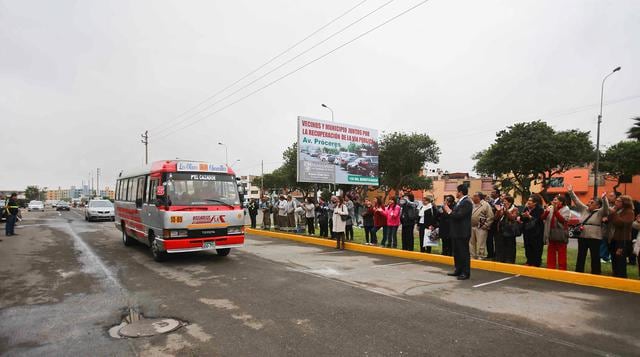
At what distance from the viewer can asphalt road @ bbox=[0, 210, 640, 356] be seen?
423 cm

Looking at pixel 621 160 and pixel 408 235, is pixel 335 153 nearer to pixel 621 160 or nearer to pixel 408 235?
pixel 408 235

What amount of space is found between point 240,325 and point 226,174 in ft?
19.9

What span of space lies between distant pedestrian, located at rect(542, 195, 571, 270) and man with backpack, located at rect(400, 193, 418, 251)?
353 centimetres

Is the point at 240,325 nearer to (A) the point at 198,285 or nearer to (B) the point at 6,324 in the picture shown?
(A) the point at 198,285

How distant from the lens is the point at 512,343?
14.1ft

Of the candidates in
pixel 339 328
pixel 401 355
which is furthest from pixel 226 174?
pixel 401 355

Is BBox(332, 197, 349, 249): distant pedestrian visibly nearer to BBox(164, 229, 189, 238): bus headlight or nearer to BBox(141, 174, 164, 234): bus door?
BBox(164, 229, 189, 238): bus headlight

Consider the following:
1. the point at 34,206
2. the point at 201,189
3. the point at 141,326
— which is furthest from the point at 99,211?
the point at 34,206

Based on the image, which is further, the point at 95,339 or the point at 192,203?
the point at 192,203

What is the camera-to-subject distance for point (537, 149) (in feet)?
106

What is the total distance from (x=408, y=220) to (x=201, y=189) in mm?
5994

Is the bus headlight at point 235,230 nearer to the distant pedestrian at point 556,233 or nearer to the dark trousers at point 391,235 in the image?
the dark trousers at point 391,235

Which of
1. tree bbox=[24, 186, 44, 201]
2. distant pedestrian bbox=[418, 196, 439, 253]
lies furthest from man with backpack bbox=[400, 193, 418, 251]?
tree bbox=[24, 186, 44, 201]

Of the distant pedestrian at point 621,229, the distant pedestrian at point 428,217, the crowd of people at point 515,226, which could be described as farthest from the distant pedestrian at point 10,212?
the distant pedestrian at point 621,229
